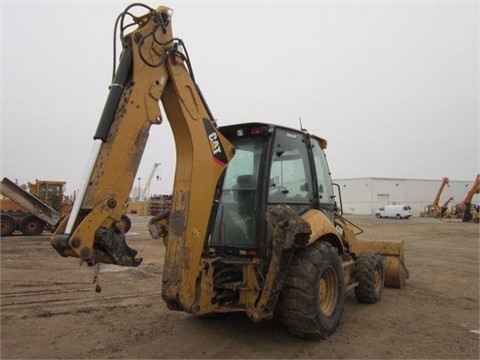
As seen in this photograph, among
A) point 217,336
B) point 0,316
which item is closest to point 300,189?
point 217,336

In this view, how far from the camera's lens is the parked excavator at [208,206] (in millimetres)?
3723

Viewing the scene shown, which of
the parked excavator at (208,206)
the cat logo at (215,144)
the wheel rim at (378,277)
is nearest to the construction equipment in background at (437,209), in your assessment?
the wheel rim at (378,277)

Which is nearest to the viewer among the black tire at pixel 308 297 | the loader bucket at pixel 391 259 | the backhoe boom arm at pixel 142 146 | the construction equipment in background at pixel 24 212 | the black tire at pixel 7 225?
the backhoe boom arm at pixel 142 146

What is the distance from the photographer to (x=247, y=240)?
4734 mm

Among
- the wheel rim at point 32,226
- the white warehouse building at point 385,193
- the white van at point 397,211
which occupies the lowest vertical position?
the wheel rim at point 32,226

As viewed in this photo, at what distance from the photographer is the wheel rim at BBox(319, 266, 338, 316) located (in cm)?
505

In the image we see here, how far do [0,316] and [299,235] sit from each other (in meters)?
4.51

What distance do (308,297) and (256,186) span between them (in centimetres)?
135

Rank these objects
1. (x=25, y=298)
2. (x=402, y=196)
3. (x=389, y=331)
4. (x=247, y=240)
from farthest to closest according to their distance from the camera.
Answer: (x=402, y=196) < (x=25, y=298) < (x=389, y=331) < (x=247, y=240)

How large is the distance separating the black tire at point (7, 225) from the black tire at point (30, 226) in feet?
1.22

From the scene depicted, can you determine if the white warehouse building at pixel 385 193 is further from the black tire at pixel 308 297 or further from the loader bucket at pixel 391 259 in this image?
the black tire at pixel 308 297

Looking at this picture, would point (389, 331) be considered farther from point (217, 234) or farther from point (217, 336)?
point (217, 234)

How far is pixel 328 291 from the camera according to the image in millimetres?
5188

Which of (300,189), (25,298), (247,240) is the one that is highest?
(300,189)
